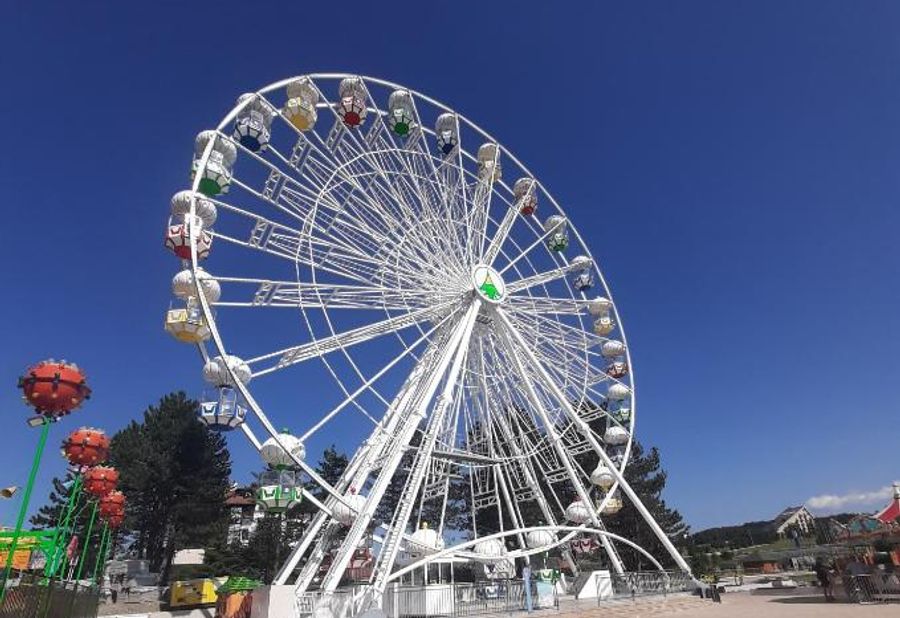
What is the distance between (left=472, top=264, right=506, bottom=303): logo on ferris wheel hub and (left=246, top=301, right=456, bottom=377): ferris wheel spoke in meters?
1.10

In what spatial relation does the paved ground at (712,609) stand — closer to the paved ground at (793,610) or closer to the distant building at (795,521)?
the paved ground at (793,610)

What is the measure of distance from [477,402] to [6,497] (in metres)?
14.1

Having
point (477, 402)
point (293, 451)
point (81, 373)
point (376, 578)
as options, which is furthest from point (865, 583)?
point (81, 373)

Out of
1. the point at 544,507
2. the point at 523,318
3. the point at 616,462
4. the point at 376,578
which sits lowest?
the point at 376,578

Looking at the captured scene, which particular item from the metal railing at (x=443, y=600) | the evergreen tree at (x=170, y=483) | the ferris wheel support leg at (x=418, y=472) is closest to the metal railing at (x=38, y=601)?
the metal railing at (x=443, y=600)

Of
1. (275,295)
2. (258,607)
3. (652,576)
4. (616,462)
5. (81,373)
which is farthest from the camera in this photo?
(616,462)

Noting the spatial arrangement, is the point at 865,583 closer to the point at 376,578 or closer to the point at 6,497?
the point at 376,578

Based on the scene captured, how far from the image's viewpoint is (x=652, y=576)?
20.7 meters

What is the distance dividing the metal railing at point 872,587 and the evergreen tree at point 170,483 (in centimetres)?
Result: 3116

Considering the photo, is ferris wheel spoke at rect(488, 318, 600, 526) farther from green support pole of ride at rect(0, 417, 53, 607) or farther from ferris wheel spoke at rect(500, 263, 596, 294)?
green support pole of ride at rect(0, 417, 53, 607)

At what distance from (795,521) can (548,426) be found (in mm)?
88493

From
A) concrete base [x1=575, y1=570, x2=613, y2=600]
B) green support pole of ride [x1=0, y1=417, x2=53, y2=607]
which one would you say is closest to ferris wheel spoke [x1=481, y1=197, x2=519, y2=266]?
concrete base [x1=575, y1=570, x2=613, y2=600]

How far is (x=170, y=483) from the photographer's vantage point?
3672cm

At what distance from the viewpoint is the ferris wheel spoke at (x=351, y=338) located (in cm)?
1596
